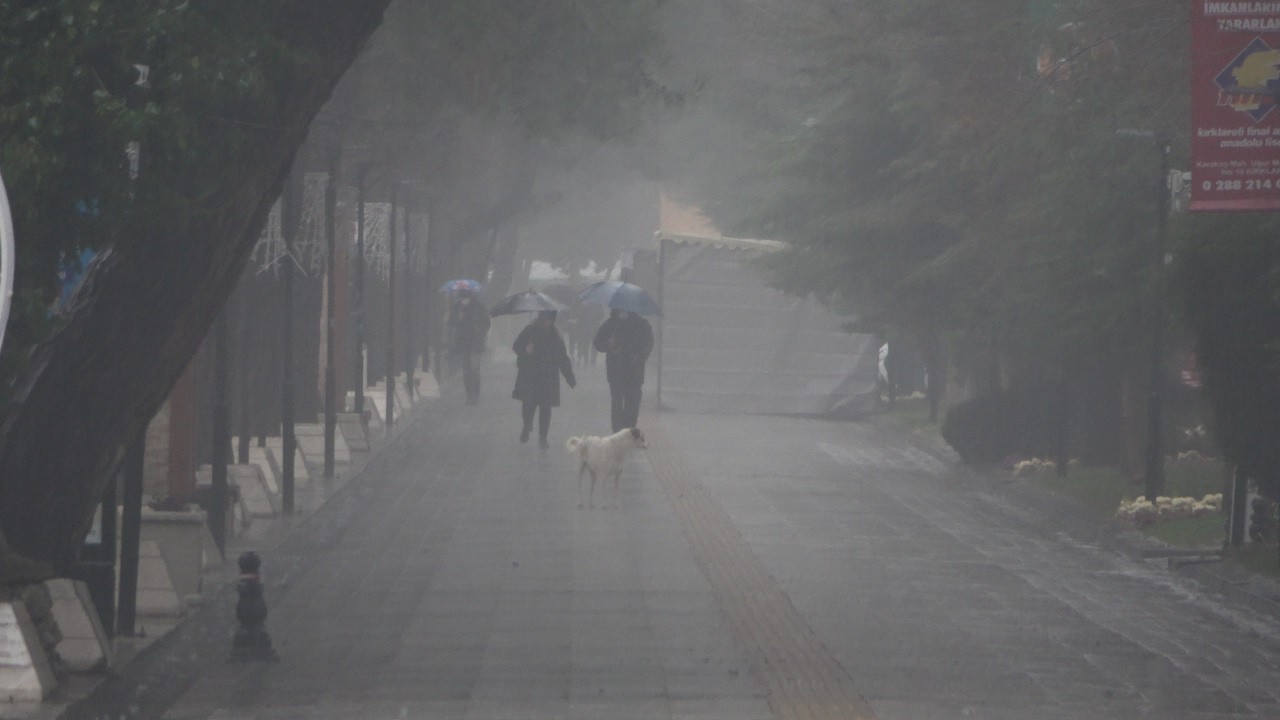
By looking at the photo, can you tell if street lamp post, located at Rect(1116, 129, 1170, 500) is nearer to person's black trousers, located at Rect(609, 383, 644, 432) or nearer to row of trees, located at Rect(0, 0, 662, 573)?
person's black trousers, located at Rect(609, 383, 644, 432)

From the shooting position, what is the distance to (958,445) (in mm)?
22766

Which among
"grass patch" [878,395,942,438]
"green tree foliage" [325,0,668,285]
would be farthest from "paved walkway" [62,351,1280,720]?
"grass patch" [878,395,942,438]

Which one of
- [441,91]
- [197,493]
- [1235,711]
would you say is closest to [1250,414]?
[1235,711]

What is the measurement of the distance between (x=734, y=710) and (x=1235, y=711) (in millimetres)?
2400

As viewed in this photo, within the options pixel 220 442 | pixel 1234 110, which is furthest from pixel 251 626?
pixel 1234 110

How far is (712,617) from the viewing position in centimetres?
1127

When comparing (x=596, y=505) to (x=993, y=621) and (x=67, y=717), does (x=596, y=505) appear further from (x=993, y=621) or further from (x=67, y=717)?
(x=67, y=717)

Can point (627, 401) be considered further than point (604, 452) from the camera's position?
Yes

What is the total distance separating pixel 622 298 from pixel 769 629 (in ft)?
46.7

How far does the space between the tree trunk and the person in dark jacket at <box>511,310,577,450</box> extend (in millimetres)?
13184

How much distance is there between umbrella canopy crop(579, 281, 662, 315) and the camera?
2473 cm

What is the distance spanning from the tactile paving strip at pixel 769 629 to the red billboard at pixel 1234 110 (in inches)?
152

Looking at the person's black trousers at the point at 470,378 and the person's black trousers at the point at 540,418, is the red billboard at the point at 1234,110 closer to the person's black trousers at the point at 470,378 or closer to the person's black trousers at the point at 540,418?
the person's black trousers at the point at 540,418

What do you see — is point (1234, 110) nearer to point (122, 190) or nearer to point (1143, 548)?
point (1143, 548)
